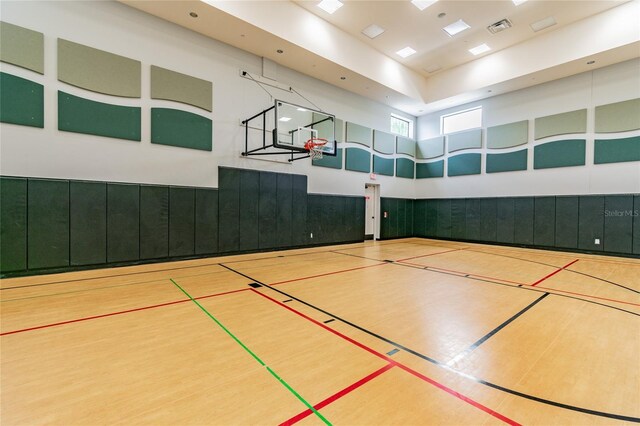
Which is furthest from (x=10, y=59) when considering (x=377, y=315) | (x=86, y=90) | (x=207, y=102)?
(x=377, y=315)

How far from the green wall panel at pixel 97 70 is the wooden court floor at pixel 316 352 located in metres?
3.78

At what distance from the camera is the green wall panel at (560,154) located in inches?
348

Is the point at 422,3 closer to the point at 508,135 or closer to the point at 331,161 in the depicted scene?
the point at 331,161

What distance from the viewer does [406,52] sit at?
31.8ft

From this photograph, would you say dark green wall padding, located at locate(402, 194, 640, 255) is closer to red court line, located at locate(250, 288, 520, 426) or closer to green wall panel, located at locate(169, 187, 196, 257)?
green wall panel, located at locate(169, 187, 196, 257)

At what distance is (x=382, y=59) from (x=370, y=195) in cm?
489

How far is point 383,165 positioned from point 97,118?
9.29m

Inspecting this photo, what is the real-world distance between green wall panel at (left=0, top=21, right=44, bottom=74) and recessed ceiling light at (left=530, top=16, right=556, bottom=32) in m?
11.7

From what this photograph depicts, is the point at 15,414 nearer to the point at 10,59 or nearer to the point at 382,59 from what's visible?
the point at 10,59

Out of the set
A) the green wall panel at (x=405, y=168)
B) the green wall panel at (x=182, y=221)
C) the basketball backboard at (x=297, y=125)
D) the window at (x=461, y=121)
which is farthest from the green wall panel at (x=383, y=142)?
the green wall panel at (x=182, y=221)

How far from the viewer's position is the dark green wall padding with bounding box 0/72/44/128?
4.89m

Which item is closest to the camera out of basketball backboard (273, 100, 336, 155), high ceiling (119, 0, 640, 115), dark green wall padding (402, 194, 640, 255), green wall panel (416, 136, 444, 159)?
high ceiling (119, 0, 640, 115)

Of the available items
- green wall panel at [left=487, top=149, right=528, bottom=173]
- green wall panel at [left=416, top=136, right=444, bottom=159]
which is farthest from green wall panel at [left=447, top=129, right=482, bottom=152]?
green wall panel at [left=487, top=149, right=528, bottom=173]

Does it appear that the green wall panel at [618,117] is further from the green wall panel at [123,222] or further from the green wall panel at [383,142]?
the green wall panel at [123,222]
